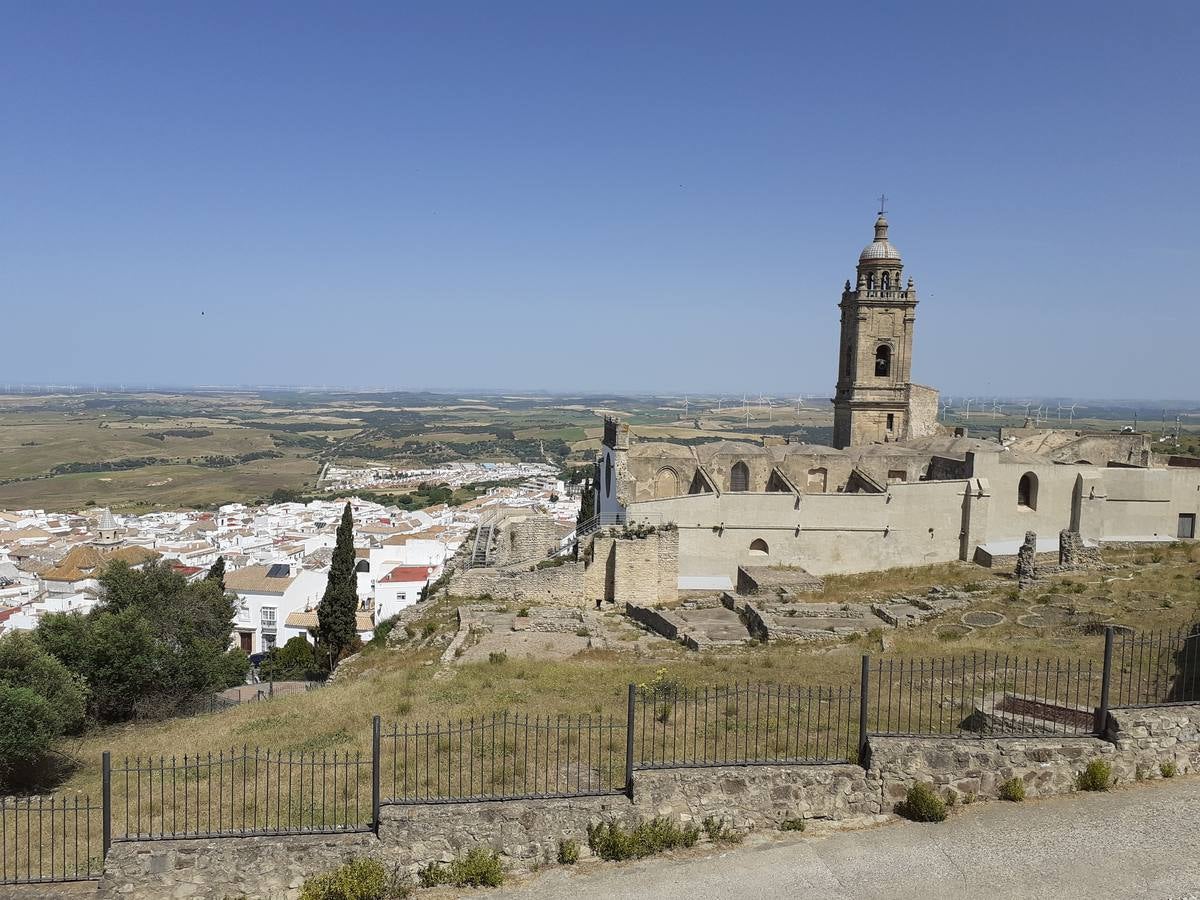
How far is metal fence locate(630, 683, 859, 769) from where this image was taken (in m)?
9.19

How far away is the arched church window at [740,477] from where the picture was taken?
29.3m

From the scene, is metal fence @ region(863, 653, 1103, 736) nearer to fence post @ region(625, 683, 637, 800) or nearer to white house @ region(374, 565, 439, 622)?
fence post @ region(625, 683, 637, 800)

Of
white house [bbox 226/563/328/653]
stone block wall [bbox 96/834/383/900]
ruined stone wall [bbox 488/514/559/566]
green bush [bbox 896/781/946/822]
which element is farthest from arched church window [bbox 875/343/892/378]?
white house [bbox 226/563/328/653]

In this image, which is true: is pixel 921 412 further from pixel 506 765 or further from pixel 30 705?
pixel 30 705

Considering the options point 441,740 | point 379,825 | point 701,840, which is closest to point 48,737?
point 441,740

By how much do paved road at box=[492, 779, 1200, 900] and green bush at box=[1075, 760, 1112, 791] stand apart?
17cm

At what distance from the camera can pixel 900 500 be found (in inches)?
1013

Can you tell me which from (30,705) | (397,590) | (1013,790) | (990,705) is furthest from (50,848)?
(397,590)

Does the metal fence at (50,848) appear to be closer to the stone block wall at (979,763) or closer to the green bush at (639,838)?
the green bush at (639,838)

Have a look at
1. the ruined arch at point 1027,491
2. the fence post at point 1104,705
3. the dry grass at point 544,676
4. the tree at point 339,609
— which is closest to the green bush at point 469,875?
the dry grass at point 544,676

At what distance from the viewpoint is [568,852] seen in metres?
8.31

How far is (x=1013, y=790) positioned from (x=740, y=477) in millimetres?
20728

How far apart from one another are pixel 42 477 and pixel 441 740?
533ft

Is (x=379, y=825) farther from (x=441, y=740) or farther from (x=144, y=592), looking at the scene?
(x=144, y=592)
